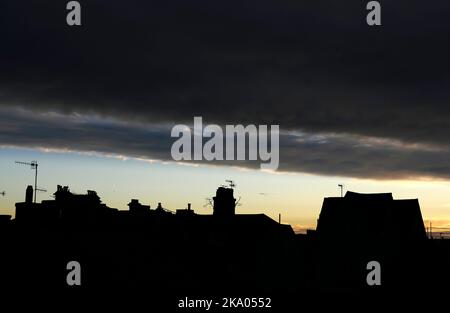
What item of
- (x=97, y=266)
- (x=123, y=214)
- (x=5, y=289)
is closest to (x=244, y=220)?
(x=123, y=214)

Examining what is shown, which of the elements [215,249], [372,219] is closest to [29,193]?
[215,249]

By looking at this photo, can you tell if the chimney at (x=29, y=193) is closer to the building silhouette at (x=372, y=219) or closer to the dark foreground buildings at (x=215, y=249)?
the dark foreground buildings at (x=215, y=249)

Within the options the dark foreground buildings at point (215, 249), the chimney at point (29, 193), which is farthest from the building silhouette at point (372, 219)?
the chimney at point (29, 193)

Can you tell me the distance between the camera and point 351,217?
169 ft

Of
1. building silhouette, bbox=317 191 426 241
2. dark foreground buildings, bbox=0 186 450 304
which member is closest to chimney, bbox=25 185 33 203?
dark foreground buildings, bbox=0 186 450 304

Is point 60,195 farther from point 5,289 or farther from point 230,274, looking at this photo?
point 230,274

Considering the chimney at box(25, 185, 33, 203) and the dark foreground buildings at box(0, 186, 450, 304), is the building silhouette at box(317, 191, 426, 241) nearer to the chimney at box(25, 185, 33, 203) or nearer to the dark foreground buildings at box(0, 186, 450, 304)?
the dark foreground buildings at box(0, 186, 450, 304)

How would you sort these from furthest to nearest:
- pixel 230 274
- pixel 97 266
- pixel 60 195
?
1. pixel 60 195
2. pixel 230 274
3. pixel 97 266

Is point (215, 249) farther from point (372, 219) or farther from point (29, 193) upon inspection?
point (29, 193)

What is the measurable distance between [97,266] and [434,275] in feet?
78.1

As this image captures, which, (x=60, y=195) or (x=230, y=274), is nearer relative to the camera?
(x=230, y=274)

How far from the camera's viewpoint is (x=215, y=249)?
4803cm

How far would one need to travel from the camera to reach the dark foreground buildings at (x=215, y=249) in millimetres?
43719

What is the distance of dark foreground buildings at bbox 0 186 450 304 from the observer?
143 feet
